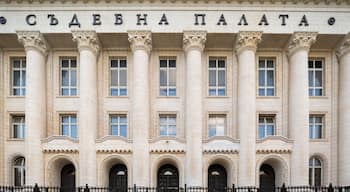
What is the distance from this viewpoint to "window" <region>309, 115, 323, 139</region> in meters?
25.9

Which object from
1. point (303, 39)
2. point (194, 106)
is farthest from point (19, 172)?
point (303, 39)

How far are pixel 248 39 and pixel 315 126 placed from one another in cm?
894

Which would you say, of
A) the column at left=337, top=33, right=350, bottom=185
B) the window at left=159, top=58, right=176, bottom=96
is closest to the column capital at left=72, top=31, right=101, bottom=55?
the window at left=159, top=58, right=176, bottom=96

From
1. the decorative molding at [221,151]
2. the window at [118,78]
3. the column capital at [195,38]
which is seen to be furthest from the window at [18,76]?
the decorative molding at [221,151]

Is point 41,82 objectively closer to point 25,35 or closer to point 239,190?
point 25,35

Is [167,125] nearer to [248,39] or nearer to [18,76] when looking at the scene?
[248,39]

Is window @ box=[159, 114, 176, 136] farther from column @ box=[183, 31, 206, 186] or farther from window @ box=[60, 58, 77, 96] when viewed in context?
window @ box=[60, 58, 77, 96]

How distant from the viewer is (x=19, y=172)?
25406mm

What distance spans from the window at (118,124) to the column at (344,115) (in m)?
16.2

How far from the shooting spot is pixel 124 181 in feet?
84.7

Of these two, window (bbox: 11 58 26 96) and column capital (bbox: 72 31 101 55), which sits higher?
column capital (bbox: 72 31 101 55)

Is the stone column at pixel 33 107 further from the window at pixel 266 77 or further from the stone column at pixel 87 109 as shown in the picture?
the window at pixel 266 77

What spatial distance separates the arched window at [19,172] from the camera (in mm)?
25234

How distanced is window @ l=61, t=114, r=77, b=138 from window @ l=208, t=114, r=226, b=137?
10.4 m
